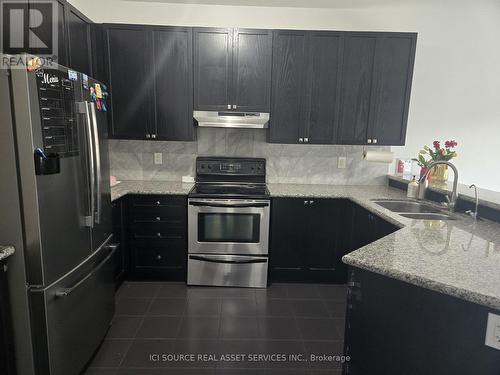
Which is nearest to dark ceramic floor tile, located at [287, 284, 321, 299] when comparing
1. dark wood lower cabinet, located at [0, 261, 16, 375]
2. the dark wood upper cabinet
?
the dark wood upper cabinet

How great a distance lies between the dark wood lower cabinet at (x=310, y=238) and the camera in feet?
9.85

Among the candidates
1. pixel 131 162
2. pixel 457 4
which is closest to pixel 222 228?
pixel 131 162

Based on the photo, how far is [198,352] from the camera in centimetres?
209

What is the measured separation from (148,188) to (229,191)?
80 centimetres

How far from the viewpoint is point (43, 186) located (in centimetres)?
142

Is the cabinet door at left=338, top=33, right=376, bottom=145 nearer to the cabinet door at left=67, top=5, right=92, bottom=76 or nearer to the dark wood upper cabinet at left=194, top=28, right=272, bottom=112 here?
the dark wood upper cabinet at left=194, top=28, right=272, bottom=112

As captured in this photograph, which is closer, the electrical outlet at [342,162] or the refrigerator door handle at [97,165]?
the refrigerator door handle at [97,165]

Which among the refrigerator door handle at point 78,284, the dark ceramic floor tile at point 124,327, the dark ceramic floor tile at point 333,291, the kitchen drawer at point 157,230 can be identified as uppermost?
the refrigerator door handle at point 78,284

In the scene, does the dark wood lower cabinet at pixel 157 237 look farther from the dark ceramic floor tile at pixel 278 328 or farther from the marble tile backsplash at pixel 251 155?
the dark ceramic floor tile at pixel 278 328

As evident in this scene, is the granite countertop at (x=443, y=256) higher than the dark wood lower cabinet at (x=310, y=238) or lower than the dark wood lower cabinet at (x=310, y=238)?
higher

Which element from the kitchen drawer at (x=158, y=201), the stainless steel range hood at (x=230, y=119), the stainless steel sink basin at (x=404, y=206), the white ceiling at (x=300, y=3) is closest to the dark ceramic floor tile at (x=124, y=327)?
the kitchen drawer at (x=158, y=201)

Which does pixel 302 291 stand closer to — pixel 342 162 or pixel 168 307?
pixel 168 307

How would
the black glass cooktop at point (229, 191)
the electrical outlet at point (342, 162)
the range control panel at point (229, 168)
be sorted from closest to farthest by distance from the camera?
the black glass cooktop at point (229, 191), the range control panel at point (229, 168), the electrical outlet at point (342, 162)

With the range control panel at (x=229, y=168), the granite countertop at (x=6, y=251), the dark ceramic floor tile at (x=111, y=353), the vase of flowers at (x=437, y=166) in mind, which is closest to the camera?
the granite countertop at (x=6, y=251)
